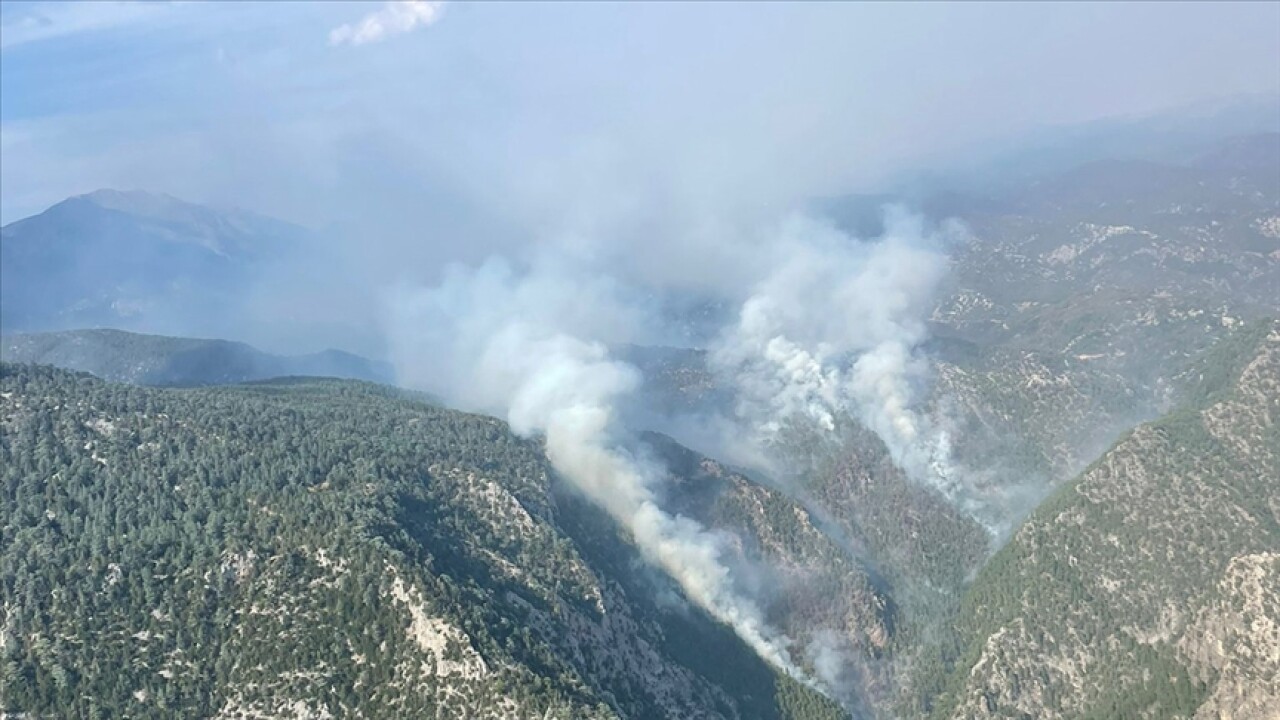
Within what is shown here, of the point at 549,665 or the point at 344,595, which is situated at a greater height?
the point at 344,595

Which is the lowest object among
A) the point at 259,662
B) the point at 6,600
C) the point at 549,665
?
the point at 549,665

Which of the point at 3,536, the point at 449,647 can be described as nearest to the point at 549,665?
the point at 449,647

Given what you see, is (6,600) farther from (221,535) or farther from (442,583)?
(442,583)

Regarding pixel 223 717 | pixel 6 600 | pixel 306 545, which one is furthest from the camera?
pixel 306 545

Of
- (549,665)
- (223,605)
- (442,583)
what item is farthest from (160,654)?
(549,665)

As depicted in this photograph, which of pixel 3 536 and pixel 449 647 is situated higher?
pixel 3 536

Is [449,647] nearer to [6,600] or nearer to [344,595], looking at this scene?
[344,595]

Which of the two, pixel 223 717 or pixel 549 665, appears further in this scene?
pixel 549 665

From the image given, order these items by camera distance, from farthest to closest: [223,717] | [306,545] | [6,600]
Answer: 1. [306,545]
2. [6,600]
3. [223,717]

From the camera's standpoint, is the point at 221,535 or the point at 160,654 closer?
the point at 160,654
